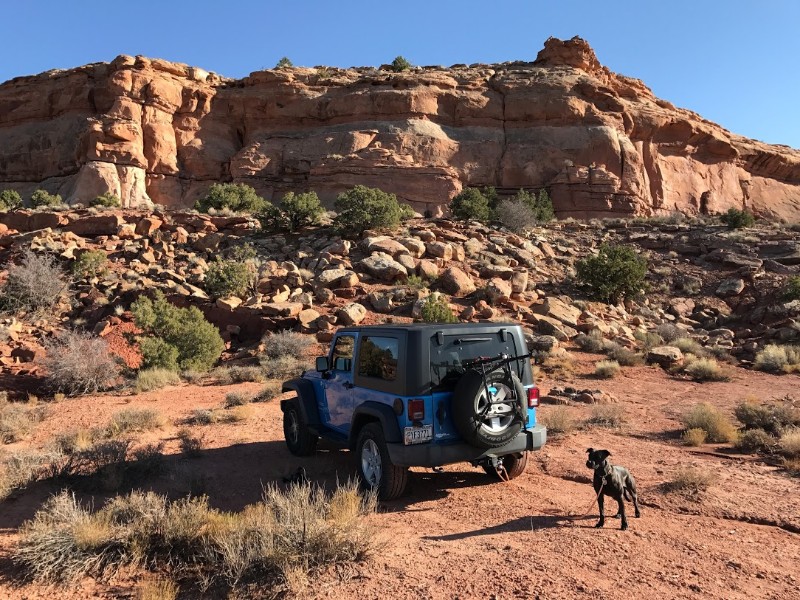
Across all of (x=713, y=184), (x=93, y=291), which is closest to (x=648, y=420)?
(x=93, y=291)

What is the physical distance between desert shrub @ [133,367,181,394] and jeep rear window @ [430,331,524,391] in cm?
996

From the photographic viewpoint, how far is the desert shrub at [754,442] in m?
7.39

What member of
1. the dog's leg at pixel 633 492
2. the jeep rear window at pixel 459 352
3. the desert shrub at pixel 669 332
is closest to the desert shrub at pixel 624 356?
the desert shrub at pixel 669 332

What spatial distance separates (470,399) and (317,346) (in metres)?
11.2

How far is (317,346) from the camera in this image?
51.6 feet

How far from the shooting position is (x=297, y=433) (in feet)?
24.4

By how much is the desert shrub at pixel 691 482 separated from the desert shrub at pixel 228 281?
16.3 metres

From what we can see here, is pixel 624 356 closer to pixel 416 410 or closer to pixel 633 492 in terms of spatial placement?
pixel 633 492

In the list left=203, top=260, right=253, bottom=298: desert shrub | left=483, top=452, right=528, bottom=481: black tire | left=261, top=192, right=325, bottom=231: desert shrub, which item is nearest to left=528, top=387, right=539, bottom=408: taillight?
left=483, top=452, right=528, bottom=481: black tire

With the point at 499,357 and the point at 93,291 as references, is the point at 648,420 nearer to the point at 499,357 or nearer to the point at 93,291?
the point at 499,357

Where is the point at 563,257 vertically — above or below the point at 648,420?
above

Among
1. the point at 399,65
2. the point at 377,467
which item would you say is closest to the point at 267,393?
the point at 377,467

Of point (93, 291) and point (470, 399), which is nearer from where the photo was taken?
point (470, 399)

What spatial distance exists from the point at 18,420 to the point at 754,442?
477 inches
